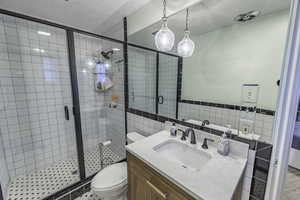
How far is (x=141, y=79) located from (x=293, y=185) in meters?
2.11

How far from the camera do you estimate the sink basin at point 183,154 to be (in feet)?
3.32

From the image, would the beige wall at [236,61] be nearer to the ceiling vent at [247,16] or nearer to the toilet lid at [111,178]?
the ceiling vent at [247,16]

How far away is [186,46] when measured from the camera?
4.13ft

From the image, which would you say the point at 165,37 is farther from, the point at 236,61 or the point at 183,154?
the point at 183,154

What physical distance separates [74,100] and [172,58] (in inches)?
57.2

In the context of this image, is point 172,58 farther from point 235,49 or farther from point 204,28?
point 235,49

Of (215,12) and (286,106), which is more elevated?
(215,12)

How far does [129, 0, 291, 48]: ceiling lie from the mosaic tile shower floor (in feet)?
7.47

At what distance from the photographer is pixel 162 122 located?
148cm

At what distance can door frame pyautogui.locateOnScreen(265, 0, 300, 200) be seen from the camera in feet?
2.22

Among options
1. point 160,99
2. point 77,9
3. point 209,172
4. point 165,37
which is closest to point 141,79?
point 160,99

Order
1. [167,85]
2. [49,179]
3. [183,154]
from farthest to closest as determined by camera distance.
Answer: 1. [49,179]
2. [167,85]
3. [183,154]

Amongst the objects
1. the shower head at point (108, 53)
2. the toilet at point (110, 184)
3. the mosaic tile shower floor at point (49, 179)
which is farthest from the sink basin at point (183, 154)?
the shower head at point (108, 53)

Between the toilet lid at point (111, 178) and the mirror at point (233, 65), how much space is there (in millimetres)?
929
